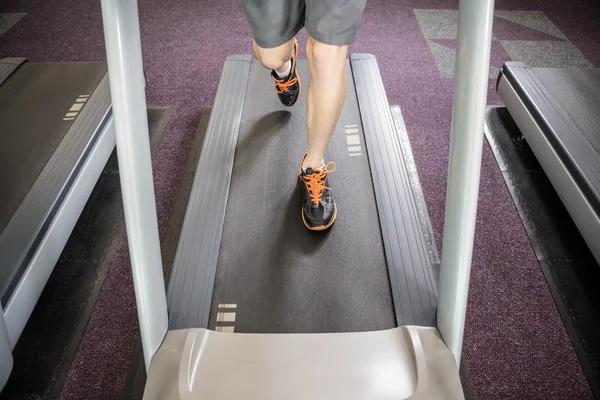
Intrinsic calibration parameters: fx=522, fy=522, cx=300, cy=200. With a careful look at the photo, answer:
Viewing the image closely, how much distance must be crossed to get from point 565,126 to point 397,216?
746mm

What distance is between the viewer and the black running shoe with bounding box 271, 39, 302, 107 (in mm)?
1975

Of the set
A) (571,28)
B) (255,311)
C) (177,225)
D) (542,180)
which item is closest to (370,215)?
(255,311)

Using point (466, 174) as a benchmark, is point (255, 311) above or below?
below

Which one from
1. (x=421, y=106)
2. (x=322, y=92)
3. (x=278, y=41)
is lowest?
(x=421, y=106)

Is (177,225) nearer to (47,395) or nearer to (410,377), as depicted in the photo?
(47,395)

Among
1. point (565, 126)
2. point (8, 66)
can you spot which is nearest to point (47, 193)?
point (8, 66)

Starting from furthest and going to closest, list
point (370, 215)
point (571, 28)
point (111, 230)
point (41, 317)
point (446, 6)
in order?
point (446, 6), point (571, 28), point (111, 230), point (370, 215), point (41, 317)

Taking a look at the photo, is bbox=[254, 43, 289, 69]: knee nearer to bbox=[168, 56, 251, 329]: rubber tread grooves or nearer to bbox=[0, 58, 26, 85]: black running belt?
bbox=[168, 56, 251, 329]: rubber tread grooves

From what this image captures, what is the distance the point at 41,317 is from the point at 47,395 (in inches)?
9.9

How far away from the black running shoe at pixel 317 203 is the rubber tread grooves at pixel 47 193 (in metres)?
0.73

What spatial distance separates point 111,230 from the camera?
169cm

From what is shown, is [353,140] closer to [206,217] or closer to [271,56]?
[271,56]

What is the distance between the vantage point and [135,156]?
0.97m

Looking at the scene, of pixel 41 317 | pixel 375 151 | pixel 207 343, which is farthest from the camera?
pixel 375 151
